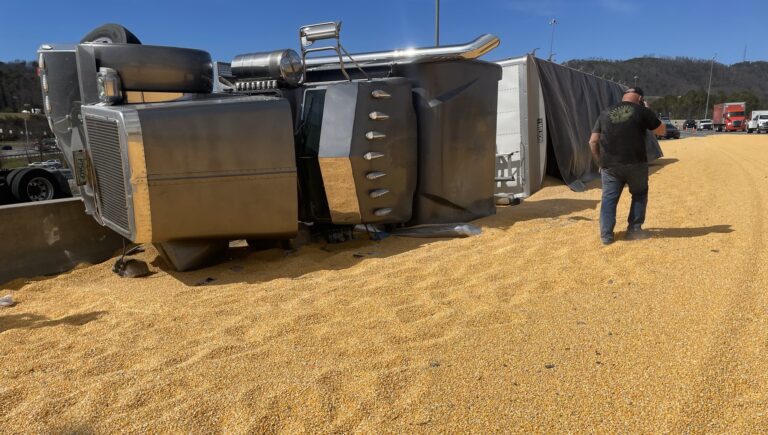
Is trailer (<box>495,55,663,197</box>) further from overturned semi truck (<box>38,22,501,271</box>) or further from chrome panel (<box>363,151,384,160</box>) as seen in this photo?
chrome panel (<box>363,151,384,160</box>)

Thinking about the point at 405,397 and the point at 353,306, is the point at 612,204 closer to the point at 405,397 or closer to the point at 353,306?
the point at 353,306

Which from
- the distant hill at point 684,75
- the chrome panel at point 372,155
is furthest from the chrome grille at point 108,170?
the distant hill at point 684,75

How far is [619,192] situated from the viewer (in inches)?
201

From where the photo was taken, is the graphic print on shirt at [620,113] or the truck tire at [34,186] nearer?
the graphic print on shirt at [620,113]

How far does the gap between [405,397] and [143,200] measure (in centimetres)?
284

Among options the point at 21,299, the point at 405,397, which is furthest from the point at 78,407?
the point at 21,299

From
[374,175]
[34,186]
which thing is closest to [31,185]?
[34,186]

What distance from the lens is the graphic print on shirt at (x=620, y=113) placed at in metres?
5.00

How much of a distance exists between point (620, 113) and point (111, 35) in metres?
4.93

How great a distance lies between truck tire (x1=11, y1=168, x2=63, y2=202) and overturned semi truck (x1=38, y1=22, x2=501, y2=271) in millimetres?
2182

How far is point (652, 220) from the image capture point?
19.6 ft

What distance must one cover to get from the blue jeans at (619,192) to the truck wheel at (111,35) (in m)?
4.76

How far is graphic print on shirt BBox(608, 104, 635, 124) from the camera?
500 cm

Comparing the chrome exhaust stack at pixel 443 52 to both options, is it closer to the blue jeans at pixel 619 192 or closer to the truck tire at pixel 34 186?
the blue jeans at pixel 619 192
